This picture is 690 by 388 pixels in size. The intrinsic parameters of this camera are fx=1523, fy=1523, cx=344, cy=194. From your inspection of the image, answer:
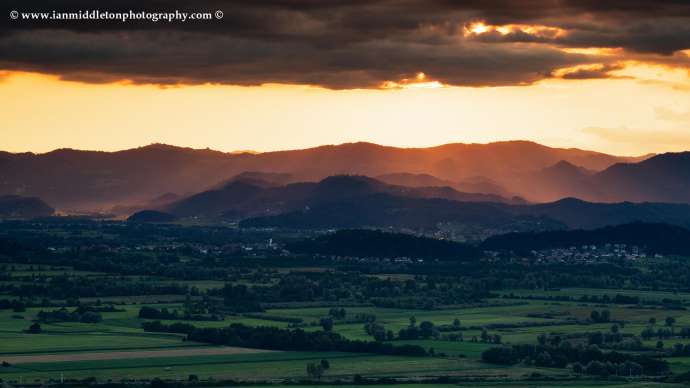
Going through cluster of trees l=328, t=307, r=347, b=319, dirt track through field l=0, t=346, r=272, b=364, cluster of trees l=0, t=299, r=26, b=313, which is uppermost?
cluster of trees l=0, t=299, r=26, b=313

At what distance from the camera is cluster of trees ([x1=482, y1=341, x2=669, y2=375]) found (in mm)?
104250

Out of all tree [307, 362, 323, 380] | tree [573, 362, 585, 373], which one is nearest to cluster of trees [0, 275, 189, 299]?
tree [307, 362, 323, 380]

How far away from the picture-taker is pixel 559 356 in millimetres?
106438

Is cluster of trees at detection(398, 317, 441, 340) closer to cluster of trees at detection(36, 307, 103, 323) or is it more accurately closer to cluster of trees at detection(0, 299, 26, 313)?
cluster of trees at detection(36, 307, 103, 323)

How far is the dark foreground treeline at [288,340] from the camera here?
364ft

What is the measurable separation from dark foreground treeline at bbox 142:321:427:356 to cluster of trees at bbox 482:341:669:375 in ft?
19.8

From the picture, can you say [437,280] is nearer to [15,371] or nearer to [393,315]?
[393,315]

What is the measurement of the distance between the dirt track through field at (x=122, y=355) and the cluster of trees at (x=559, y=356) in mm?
17464

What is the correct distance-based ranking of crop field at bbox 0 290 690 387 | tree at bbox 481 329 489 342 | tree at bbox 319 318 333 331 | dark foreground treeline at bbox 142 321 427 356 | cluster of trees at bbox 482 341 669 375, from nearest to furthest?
crop field at bbox 0 290 690 387 → cluster of trees at bbox 482 341 669 375 → dark foreground treeline at bbox 142 321 427 356 → tree at bbox 481 329 489 342 → tree at bbox 319 318 333 331

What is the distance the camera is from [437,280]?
17050cm

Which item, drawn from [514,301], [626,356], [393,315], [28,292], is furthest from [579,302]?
[28,292]

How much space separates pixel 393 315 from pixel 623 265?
69.0 metres

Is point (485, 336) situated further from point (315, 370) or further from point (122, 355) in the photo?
point (122, 355)

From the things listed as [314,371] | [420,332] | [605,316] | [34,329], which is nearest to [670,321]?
[605,316]
